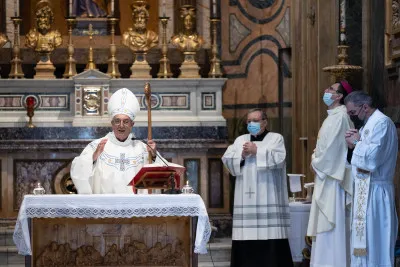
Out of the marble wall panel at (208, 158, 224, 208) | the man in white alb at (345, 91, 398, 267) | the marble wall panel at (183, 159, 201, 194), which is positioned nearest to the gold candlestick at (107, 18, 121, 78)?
the marble wall panel at (183, 159, 201, 194)

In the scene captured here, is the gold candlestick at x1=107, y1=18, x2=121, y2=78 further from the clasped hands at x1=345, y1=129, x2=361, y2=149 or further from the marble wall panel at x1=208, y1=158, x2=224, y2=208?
the clasped hands at x1=345, y1=129, x2=361, y2=149

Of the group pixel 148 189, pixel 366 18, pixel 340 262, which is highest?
pixel 366 18

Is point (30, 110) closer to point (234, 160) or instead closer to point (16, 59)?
point (16, 59)

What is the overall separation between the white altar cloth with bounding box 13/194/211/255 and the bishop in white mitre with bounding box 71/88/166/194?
90 centimetres

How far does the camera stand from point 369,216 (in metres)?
9.06

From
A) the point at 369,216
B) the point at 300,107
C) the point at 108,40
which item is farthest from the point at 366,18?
the point at 108,40

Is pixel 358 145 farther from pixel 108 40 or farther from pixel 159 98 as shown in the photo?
pixel 108 40

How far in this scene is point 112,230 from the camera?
9344 millimetres

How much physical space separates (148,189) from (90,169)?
23.3 inches

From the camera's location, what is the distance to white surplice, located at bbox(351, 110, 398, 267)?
896 centimetres

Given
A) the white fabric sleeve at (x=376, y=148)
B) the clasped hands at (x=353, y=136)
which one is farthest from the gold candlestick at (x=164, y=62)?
the white fabric sleeve at (x=376, y=148)

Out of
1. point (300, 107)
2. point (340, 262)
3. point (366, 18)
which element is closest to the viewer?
point (340, 262)

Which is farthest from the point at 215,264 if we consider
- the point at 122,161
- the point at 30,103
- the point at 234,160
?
the point at 30,103

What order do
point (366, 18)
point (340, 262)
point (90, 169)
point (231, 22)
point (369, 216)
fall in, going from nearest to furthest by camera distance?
→ point (369, 216) < point (90, 169) < point (340, 262) < point (366, 18) < point (231, 22)
